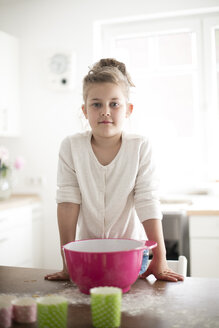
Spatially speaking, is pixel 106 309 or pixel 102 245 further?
pixel 102 245

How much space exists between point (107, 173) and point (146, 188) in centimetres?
15

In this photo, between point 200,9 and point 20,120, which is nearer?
point 200,9

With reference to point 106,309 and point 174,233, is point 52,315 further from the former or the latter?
point 174,233

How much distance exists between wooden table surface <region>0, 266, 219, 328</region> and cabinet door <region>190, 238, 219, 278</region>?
1.43 m

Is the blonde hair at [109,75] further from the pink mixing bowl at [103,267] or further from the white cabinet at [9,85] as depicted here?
the white cabinet at [9,85]

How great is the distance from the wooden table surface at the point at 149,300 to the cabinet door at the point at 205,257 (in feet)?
4.70

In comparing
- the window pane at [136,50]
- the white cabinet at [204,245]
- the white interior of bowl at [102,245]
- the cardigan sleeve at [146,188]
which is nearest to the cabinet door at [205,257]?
the white cabinet at [204,245]

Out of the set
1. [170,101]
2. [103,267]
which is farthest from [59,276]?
[170,101]

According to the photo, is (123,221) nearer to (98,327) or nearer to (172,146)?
(98,327)

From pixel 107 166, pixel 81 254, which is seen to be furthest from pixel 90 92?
pixel 81 254

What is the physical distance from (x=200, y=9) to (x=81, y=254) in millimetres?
2760

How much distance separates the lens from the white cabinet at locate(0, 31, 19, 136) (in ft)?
10.1

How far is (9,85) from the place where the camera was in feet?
10.4

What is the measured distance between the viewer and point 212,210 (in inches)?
90.6
